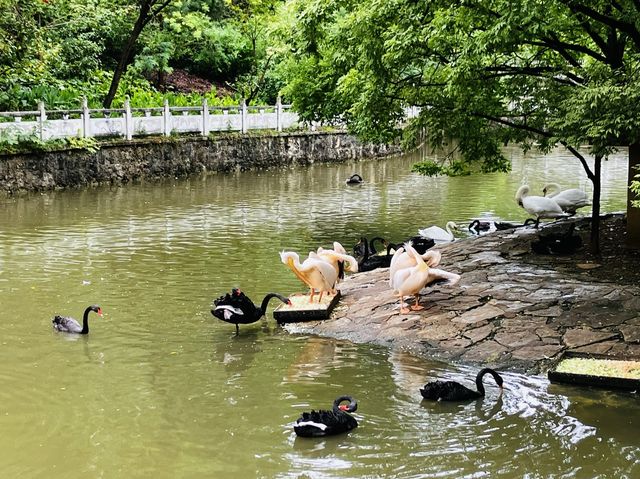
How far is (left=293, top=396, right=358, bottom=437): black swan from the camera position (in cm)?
780

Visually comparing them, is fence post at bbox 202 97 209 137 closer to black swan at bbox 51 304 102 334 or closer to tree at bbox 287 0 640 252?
tree at bbox 287 0 640 252

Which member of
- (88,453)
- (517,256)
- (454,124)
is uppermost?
(454,124)

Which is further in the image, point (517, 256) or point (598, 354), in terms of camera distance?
point (517, 256)

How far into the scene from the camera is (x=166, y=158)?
1180 inches

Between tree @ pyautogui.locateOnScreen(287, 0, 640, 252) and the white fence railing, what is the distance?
289 inches

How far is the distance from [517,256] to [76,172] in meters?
16.9

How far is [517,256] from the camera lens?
1354cm

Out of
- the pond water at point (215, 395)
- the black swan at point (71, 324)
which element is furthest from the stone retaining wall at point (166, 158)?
the black swan at point (71, 324)

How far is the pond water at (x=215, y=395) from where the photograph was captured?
750cm

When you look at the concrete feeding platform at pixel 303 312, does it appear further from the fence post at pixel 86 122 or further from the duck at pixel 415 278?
the fence post at pixel 86 122

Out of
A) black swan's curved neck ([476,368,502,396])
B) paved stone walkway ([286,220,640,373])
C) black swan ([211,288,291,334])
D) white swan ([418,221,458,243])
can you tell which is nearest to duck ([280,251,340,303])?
paved stone walkway ([286,220,640,373])

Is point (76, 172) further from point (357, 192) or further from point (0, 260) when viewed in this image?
point (0, 260)

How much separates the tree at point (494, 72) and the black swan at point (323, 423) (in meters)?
5.09

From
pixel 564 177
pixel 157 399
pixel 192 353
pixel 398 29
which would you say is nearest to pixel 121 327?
pixel 192 353
